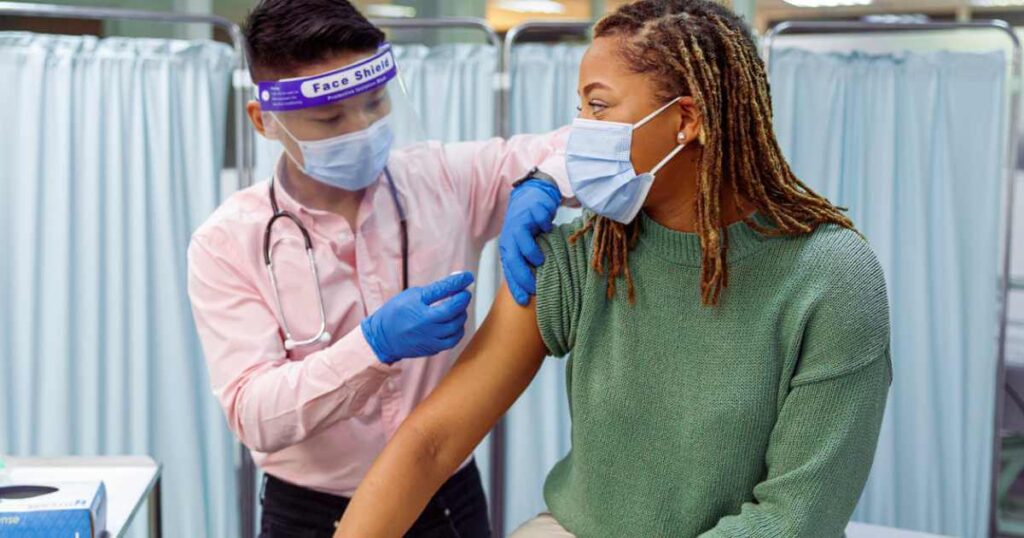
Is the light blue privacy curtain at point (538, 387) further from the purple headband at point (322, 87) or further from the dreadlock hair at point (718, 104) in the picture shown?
the dreadlock hair at point (718, 104)

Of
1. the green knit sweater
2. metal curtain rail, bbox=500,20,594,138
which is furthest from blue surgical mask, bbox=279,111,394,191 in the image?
metal curtain rail, bbox=500,20,594,138

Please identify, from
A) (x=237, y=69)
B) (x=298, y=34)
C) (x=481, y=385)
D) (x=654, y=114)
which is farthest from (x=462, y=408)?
(x=237, y=69)

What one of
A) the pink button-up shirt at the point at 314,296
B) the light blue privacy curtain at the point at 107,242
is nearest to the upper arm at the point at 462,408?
the pink button-up shirt at the point at 314,296

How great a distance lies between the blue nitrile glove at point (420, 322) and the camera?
4.86 feet

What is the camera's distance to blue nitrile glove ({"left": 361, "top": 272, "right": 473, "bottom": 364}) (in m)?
1.48

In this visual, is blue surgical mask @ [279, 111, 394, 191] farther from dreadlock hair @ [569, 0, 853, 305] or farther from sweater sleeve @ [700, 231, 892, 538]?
sweater sleeve @ [700, 231, 892, 538]

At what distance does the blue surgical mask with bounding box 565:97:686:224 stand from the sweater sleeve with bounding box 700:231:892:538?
26 centimetres

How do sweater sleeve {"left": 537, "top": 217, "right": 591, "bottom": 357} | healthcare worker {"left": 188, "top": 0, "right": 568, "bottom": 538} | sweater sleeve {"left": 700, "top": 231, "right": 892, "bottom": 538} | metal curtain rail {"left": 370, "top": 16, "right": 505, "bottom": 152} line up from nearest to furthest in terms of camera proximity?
sweater sleeve {"left": 700, "top": 231, "right": 892, "bottom": 538}
sweater sleeve {"left": 537, "top": 217, "right": 591, "bottom": 357}
healthcare worker {"left": 188, "top": 0, "right": 568, "bottom": 538}
metal curtain rail {"left": 370, "top": 16, "right": 505, "bottom": 152}

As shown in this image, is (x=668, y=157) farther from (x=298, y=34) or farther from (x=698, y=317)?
(x=298, y=34)

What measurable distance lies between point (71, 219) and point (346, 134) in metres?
1.55

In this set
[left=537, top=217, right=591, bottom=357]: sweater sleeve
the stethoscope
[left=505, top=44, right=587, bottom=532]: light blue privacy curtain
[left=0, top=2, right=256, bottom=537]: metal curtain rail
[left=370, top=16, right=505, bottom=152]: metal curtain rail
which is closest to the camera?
[left=537, top=217, right=591, bottom=357]: sweater sleeve

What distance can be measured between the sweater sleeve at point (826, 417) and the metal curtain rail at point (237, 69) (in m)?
1.86

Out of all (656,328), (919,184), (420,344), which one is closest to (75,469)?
(420,344)

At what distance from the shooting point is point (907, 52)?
2.85 m
